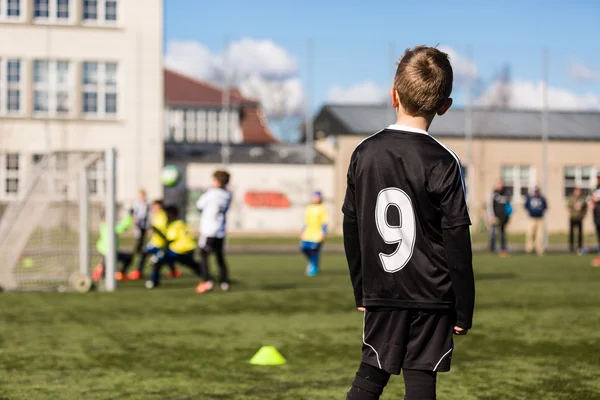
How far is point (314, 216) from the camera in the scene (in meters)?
18.1

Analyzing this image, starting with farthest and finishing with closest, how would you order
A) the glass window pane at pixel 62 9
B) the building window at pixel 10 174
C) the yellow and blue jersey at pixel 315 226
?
the glass window pane at pixel 62 9, the building window at pixel 10 174, the yellow and blue jersey at pixel 315 226

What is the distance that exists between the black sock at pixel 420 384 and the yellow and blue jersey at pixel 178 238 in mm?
11083

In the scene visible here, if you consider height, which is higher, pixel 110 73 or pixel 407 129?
pixel 110 73

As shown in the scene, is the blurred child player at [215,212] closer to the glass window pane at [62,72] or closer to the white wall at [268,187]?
the glass window pane at [62,72]

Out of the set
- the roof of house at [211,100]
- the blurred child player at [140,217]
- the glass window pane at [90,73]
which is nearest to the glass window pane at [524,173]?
the roof of house at [211,100]

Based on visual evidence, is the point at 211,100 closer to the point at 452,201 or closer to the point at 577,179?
the point at 577,179

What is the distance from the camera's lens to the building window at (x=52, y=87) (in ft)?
132

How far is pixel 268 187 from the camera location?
4694cm

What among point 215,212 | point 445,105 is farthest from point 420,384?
point 215,212

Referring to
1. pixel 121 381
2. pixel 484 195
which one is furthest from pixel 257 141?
pixel 121 381

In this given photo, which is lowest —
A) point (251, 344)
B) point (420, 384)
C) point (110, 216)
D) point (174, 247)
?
point (251, 344)

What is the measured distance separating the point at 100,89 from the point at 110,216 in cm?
2844

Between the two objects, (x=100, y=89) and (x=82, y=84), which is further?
(x=100, y=89)

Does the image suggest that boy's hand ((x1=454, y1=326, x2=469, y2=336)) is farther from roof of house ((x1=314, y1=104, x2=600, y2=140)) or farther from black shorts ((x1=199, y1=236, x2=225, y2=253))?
roof of house ((x1=314, y1=104, x2=600, y2=140))
